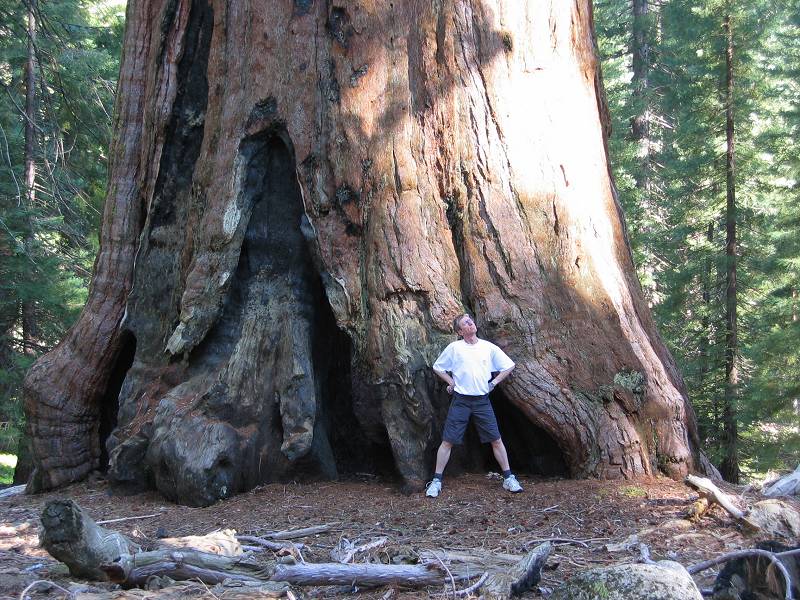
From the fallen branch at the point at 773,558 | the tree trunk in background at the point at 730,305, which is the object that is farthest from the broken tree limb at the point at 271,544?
the tree trunk in background at the point at 730,305

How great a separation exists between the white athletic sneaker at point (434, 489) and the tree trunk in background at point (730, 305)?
9.47 metres

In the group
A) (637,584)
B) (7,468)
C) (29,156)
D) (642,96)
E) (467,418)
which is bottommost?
(7,468)

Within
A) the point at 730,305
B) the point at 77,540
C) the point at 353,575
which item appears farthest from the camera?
the point at 730,305

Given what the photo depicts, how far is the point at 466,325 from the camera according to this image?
681 centimetres

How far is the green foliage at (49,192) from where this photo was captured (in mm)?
13133

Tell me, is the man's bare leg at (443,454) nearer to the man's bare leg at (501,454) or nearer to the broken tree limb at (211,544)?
the man's bare leg at (501,454)

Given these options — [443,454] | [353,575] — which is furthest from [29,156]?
[353,575]

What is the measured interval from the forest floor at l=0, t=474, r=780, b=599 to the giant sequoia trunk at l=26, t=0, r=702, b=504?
12.4 inches

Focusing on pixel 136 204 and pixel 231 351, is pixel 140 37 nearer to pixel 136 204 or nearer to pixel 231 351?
pixel 136 204

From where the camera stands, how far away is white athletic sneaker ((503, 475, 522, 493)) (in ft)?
21.6

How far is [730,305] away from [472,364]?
33.3 feet

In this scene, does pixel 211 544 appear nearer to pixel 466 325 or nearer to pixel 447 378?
pixel 447 378

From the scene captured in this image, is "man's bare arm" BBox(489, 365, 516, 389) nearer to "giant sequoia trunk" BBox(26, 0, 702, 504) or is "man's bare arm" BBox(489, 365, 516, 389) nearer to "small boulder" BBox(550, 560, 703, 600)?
"giant sequoia trunk" BBox(26, 0, 702, 504)

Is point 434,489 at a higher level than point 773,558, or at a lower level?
lower
